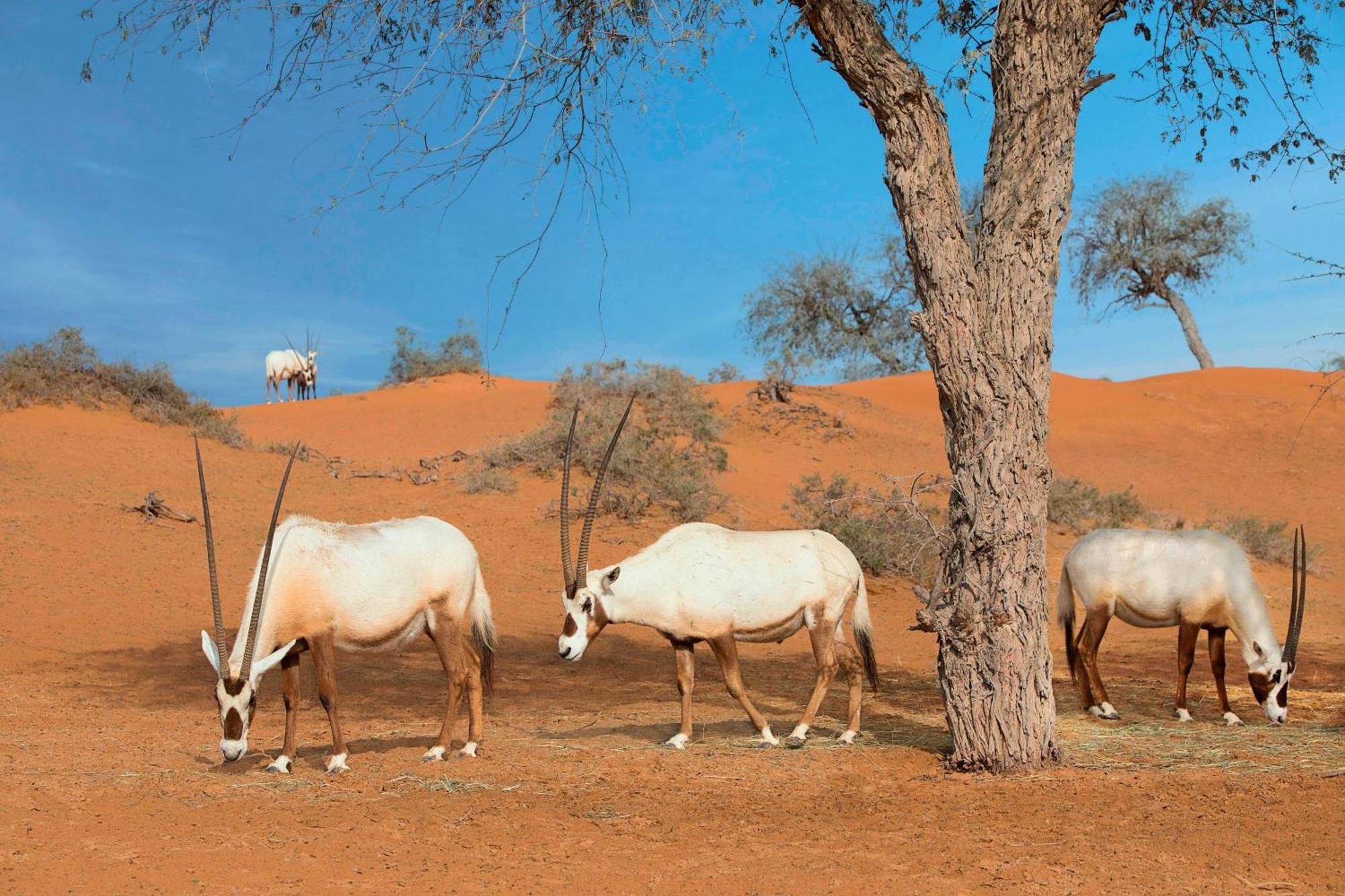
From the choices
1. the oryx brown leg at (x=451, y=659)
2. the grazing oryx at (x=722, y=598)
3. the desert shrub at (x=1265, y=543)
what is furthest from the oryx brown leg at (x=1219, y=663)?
the desert shrub at (x=1265, y=543)

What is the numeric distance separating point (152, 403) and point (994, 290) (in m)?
21.8

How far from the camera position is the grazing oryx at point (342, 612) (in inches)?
285

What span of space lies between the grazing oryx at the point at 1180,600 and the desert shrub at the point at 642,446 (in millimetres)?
9023

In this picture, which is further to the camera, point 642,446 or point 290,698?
point 642,446

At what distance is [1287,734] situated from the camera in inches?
341

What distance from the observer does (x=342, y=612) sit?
7746 millimetres

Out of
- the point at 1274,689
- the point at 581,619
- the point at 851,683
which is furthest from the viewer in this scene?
the point at 1274,689

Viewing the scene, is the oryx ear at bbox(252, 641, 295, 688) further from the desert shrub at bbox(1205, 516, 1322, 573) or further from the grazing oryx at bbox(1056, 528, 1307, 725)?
the desert shrub at bbox(1205, 516, 1322, 573)

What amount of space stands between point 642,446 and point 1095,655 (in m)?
13.7

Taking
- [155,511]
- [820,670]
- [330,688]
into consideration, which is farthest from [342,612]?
[155,511]

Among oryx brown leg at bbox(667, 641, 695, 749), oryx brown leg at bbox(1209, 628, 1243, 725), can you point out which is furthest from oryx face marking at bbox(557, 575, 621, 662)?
oryx brown leg at bbox(1209, 628, 1243, 725)

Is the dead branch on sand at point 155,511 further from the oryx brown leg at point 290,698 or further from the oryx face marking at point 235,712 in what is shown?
the oryx face marking at point 235,712

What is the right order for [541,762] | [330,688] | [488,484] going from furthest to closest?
[488,484]
[541,762]
[330,688]

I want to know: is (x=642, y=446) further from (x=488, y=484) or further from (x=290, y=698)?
(x=290, y=698)
